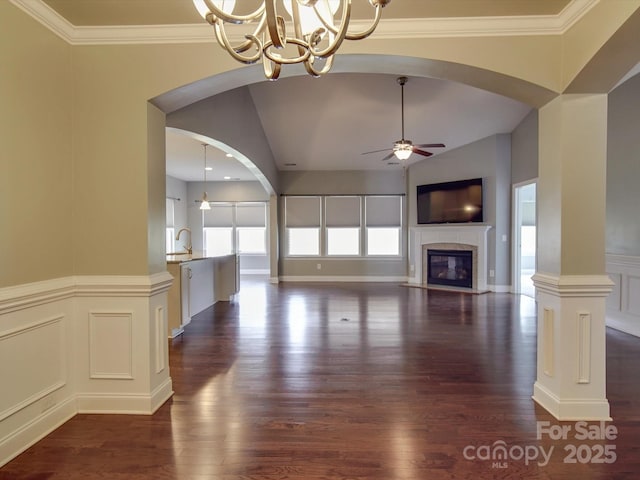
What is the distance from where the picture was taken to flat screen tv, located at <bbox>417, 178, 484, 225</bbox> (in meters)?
7.30

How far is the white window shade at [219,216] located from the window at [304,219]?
257cm

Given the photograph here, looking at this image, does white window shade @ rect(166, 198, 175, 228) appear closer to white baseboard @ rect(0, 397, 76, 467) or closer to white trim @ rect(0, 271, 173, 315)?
white trim @ rect(0, 271, 173, 315)

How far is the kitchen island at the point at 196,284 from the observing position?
4254mm

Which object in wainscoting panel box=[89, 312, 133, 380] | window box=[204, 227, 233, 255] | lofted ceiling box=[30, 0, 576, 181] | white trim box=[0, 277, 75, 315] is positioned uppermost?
lofted ceiling box=[30, 0, 576, 181]

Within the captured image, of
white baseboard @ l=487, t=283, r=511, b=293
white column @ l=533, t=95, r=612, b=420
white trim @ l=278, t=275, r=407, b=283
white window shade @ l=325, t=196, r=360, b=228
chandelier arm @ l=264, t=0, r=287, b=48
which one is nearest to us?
chandelier arm @ l=264, t=0, r=287, b=48

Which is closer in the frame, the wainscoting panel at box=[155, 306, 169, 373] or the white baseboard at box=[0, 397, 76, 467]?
the white baseboard at box=[0, 397, 76, 467]

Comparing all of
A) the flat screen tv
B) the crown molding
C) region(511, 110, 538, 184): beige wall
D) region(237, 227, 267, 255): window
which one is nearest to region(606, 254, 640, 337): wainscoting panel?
region(511, 110, 538, 184): beige wall

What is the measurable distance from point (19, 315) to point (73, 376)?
0.64 meters

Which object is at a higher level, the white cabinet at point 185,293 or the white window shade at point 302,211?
the white window shade at point 302,211

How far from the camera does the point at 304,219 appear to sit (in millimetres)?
9047

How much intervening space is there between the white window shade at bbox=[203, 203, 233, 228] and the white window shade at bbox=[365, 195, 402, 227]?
4437 mm

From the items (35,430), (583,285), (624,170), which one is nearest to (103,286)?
(35,430)

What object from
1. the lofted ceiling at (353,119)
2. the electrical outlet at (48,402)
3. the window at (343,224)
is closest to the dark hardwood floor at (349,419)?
the electrical outlet at (48,402)

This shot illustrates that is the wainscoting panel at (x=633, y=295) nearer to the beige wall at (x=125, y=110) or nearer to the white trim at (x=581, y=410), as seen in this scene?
the white trim at (x=581, y=410)
